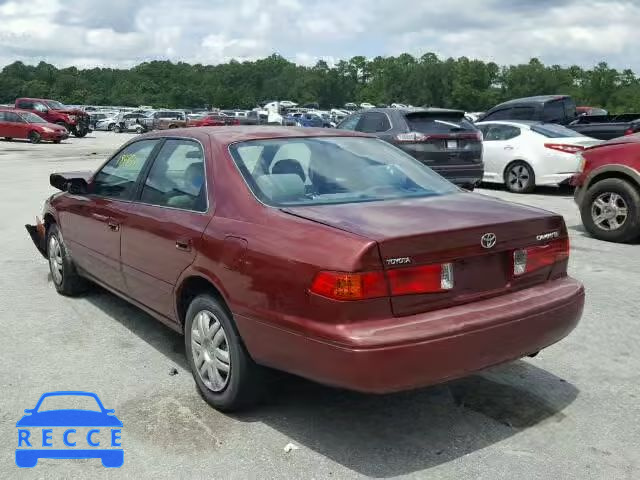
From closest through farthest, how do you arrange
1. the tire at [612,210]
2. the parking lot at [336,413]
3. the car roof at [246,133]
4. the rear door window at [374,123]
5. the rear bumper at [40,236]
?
1. the parking lot at [336,413]
2. the car roof at [246,133]
3. the rear bumper at [40,236]
4. the tire at [612,210]
5. the rear door window at [374,123]

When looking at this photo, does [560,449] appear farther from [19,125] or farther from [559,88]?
[559,88]

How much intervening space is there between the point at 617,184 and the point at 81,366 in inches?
261

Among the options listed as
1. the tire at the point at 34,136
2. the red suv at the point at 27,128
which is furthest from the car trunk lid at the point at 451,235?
the tire at the point at 34,136

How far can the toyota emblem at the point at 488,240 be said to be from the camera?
3364mm

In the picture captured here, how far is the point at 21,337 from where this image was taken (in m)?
5.07

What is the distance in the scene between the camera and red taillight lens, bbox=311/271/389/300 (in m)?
3.04

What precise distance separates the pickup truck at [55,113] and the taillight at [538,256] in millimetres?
35700

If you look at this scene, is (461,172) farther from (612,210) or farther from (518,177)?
(612,210)

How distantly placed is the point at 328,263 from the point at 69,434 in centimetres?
169

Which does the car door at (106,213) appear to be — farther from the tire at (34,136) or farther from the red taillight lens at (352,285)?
the tire at (34,136)

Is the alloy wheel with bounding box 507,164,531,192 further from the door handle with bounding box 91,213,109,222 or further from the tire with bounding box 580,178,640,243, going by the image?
the door handle with bounding box 91,213,109,222

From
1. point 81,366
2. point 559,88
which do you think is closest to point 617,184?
point 81,366

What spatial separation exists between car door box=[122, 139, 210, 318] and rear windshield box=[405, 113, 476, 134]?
7.66 m

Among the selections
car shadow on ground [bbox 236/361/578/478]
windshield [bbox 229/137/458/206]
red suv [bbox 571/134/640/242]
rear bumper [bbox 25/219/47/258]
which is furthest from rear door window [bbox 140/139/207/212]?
red suv [bbox 571/134/640/242]
